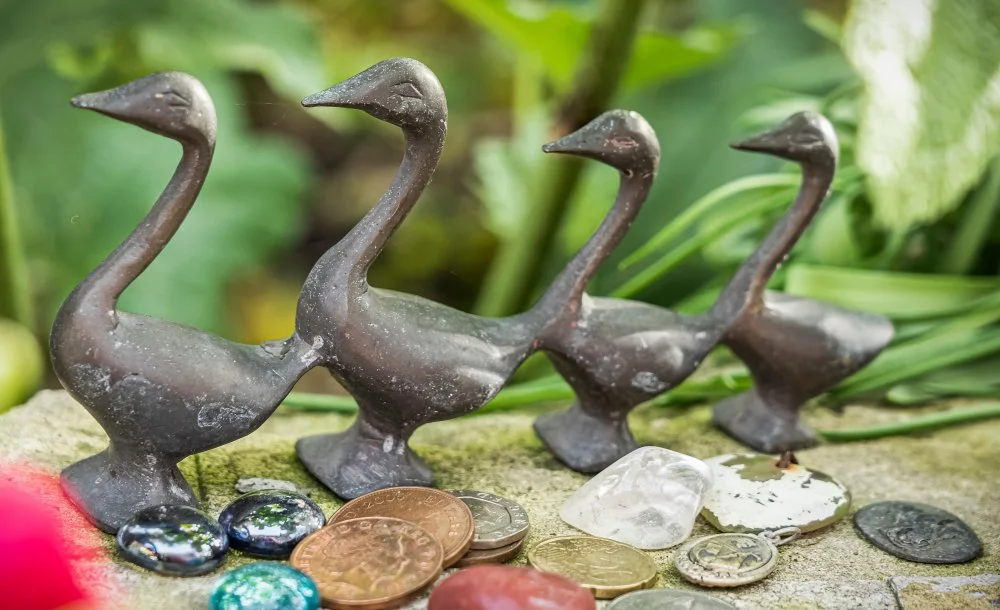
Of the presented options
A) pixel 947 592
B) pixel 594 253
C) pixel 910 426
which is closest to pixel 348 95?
pixel 594 253

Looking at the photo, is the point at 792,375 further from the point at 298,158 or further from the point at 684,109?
the point at 298,158

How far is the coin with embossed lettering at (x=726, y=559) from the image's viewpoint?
31.3 inches

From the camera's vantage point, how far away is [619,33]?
127cm

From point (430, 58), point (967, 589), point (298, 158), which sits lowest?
point (967, 589)

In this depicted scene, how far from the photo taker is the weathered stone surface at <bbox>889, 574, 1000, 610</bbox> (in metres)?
0.79

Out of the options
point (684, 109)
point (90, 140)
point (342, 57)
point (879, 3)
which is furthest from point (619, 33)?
point (342, 57)

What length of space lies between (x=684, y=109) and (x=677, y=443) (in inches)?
32.1

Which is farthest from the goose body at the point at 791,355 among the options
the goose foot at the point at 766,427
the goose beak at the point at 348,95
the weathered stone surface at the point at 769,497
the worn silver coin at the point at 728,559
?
the goose beak at the point at 348,95

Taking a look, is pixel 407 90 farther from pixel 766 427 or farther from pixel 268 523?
pixel 766 427

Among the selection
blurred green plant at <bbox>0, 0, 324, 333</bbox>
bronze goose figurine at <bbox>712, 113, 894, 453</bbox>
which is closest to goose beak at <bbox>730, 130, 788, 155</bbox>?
bronze goose figurine at <bbox>712, 113, 894, 453</bbox>

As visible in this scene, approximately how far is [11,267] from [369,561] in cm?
79

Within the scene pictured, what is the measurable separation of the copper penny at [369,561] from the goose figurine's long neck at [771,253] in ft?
1.29

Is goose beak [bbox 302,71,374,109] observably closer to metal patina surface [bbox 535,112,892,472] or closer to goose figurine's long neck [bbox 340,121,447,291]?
goose figurine's long neck [bbox 340,121,447,291]

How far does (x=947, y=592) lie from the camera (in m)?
0.81
